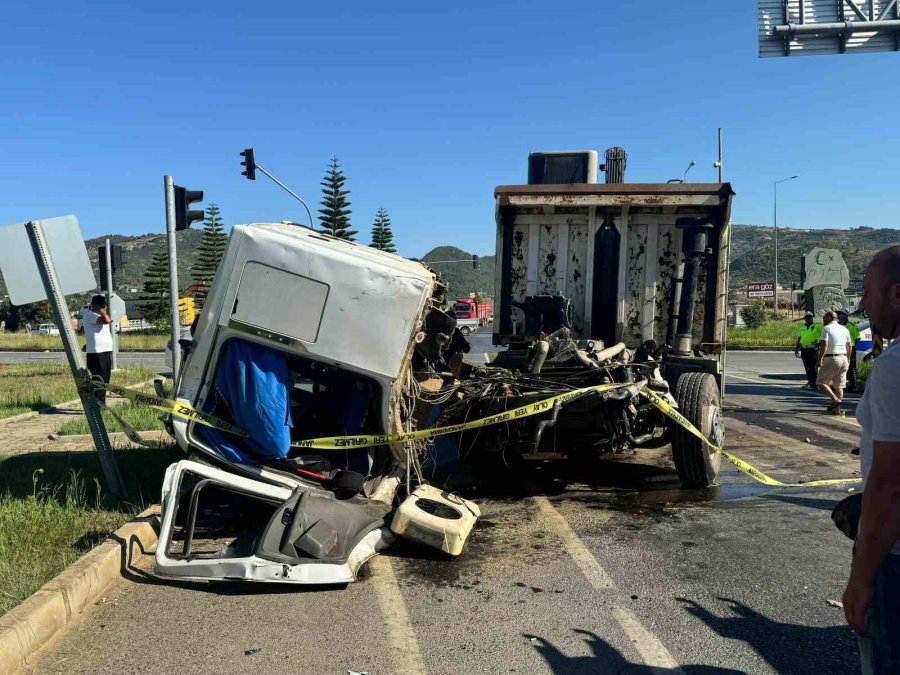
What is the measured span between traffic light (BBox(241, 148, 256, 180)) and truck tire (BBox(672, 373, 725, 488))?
14.4 m

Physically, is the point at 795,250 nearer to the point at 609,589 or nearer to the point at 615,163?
the point at 615,163

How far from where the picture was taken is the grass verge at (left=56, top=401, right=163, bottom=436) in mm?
8196

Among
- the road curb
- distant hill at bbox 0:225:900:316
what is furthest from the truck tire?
distant hill at bbox 0:225:900:316

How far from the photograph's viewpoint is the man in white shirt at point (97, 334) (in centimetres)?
999

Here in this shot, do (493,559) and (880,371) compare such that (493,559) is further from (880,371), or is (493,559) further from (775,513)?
(880,371)

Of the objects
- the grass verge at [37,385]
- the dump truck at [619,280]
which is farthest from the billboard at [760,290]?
the dump truck at [619,280]

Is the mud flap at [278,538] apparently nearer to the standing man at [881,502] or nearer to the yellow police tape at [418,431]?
the yellow police tape at [418,431]

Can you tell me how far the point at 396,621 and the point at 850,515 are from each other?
7.33 feet

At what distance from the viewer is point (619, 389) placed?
5160 mm

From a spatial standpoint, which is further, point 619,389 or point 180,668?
point 619,389

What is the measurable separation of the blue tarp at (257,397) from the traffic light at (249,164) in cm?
1427

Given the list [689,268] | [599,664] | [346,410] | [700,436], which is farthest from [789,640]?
[689,268]

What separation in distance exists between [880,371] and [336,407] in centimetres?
399

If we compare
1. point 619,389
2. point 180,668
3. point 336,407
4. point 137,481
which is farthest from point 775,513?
point 137,481
